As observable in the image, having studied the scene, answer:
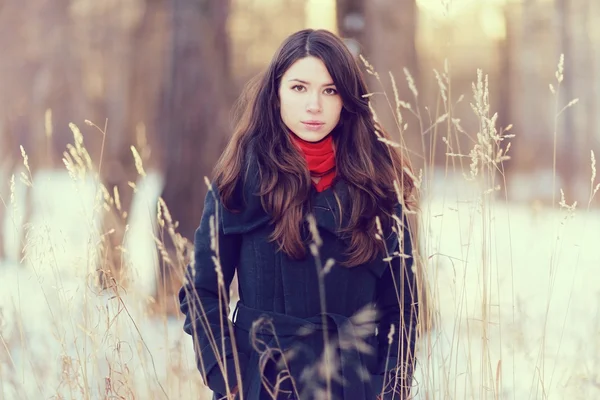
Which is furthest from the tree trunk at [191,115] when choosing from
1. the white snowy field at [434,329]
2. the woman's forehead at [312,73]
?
the woman's forehead at [312,73]

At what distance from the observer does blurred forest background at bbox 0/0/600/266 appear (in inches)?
192

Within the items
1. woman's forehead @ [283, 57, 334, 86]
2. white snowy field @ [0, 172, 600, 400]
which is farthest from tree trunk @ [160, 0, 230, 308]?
woman's forehead @ [283, 57, 334, 86]

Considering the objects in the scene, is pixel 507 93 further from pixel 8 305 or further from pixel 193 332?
pixel 193 332

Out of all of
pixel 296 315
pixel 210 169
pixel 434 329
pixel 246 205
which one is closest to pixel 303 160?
pixel 246 205

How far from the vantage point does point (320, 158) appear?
6.68 feet

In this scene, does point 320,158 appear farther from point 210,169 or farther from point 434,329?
point 210,169

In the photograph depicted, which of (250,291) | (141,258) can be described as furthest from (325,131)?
(141,258)

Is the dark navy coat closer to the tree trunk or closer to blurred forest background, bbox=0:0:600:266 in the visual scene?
blurred forest background, bbox=0:0:600:266

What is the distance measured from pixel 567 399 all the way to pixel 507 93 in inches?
569

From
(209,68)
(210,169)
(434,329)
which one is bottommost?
(434,329)

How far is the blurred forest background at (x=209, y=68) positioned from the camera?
489 centimetres

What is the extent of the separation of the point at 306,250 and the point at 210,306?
287 mm

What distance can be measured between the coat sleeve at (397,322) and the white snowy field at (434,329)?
0.06 meters

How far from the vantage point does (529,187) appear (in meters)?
17.6
